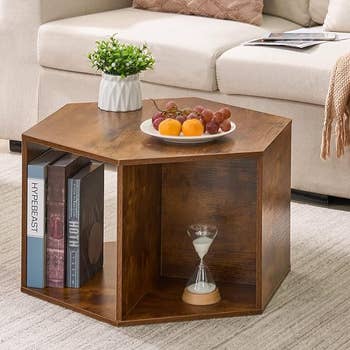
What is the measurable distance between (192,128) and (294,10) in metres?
1.65

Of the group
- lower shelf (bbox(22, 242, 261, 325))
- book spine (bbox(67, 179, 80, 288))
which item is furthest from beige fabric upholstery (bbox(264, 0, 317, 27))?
book spine (bbox(67, 179, 80, 288))

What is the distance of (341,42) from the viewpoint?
11.7 ft

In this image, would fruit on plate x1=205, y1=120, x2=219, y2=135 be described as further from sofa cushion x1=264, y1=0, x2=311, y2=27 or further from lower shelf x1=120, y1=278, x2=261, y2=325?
sofa cushion x1=264, y1=0, x2=311, y2=27

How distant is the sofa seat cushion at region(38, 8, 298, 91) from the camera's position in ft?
11.7

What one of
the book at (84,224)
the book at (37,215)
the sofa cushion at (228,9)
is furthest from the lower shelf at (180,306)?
the sofa cushion at (228,9)

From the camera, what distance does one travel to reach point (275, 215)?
2.76 metres

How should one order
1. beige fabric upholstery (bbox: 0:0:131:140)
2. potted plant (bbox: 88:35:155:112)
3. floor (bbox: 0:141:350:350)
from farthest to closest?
beige fabric upholstery (bbox: 0:0:131:140), potted plant (bbox: 88:35:155:112), floor (bbox: 0:141:350:350)

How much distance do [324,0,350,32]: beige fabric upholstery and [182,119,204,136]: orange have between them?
1.38m

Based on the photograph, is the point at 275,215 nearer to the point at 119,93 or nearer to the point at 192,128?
the point at 192,128

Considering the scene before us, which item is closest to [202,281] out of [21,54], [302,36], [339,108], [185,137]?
[185,137]

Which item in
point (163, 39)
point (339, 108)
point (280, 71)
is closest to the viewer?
point (339, 108)

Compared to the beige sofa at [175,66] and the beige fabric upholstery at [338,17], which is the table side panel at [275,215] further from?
the beige fabric upholstery at [338,17]

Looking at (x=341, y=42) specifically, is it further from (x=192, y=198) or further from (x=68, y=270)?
(x=68, y=270)

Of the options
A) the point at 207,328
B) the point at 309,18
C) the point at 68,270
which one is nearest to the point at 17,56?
the point at 309,18
